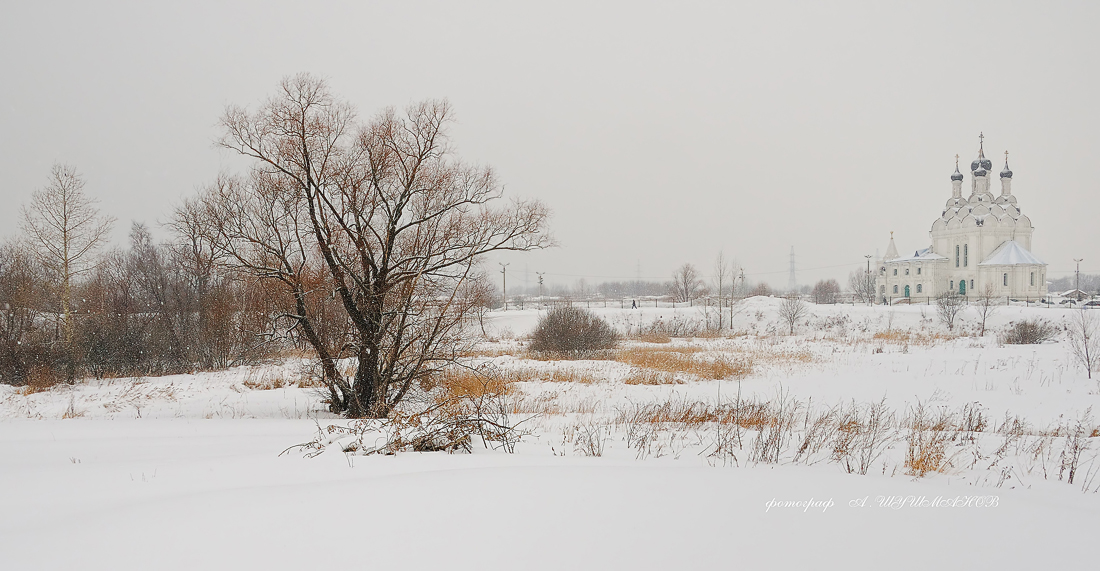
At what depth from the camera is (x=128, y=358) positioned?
69.3ft

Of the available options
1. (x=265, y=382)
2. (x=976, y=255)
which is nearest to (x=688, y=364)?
(x=265, y=382)

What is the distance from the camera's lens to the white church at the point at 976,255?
60.5 m

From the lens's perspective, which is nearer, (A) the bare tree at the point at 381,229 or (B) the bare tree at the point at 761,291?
(A) the bare tree at the point at 381,229

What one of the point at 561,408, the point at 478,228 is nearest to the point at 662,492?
the point at 561,408

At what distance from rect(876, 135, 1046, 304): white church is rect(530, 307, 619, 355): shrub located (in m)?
50.7

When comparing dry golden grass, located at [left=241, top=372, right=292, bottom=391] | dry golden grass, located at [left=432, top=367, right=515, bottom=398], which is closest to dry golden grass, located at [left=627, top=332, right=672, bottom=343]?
dry golden grass, located at [left=432, top=367, right=515, bottom=398]

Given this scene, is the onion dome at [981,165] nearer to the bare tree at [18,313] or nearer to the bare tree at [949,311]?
the bare tree at [949,311]

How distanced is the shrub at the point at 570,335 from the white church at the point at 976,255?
5071cm

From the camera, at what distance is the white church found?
198 feet

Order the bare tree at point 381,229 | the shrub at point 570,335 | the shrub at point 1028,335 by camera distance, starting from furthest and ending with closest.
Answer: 1. the shrub at point 1028,335
2. the shrub at point 570,335
3. the bare tree at point 381,229

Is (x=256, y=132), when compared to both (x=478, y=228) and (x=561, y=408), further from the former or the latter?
(x=561, y=408)

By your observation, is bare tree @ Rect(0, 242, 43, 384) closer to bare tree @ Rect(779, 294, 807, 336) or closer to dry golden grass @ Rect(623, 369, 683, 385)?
dry golden grass @ Rect(623, 369, 683, 385)

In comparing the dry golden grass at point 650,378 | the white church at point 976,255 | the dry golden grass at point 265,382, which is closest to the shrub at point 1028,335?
the dry golden grass at point 650,378

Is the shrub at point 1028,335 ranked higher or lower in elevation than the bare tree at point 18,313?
lower
